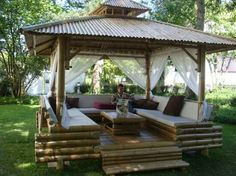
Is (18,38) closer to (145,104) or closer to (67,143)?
(145,104)

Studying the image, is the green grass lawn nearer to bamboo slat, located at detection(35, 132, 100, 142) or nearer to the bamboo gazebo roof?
bamboo slat, located at detection(35, 132, 100, 142)

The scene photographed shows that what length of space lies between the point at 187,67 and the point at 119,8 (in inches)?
111

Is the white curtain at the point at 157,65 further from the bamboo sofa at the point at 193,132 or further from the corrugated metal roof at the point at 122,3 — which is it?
the bamboo sofa at the point at 193,132

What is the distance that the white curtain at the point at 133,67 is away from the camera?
10.6m

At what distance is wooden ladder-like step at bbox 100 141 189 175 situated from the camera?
6042 millimetres

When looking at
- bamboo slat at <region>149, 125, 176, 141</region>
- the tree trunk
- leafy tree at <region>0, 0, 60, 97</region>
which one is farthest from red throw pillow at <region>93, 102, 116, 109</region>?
leafy tree at <region>0, 0, 60, 97</region>

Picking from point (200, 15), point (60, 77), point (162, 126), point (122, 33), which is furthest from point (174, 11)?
point (60, 77)

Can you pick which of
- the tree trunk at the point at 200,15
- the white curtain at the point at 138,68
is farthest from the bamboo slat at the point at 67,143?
the tree trunk at the point at 200,15

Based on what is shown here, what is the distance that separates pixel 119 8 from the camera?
9.68 meters

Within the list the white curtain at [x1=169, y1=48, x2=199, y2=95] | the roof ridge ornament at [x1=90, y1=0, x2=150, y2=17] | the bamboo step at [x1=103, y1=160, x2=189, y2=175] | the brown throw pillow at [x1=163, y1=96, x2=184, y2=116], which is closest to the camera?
the bamboo step at [x1=103, y1=160, x2=189, y2=175]

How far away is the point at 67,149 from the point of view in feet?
20.1

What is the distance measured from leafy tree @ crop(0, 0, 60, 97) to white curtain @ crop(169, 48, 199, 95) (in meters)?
10.2

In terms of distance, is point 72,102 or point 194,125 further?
point 72,102

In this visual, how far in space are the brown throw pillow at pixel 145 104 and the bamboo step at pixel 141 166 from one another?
372 cm
